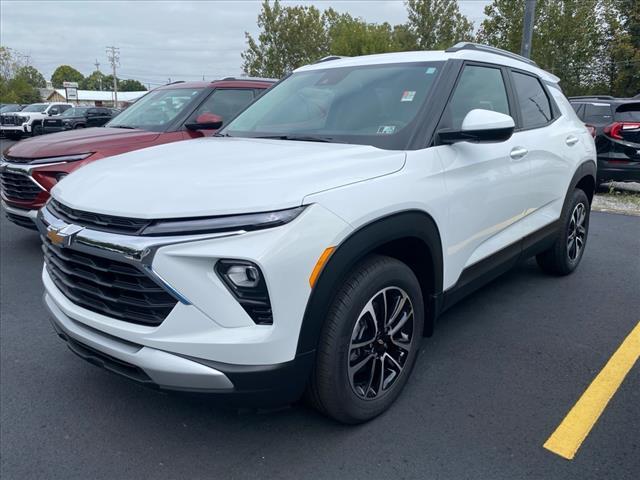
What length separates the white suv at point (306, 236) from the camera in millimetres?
1933

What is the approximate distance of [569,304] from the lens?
13.6 feet

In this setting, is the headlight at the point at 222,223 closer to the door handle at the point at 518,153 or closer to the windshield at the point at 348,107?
the windshield at the point at 348,107

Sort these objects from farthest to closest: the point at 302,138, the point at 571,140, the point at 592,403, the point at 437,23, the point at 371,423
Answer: the point at 437,23 < the point at 571,140 < the point at 302,138 < the point at 592,403 < the point at 371,423

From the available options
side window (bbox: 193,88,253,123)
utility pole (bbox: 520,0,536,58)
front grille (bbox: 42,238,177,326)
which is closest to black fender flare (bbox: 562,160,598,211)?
front grille (bbox: 42,238,177,326)

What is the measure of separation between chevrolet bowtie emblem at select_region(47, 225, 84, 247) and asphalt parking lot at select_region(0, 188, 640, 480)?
2.67 feet

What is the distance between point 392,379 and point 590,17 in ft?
91.5

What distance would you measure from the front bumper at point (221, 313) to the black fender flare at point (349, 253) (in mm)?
43

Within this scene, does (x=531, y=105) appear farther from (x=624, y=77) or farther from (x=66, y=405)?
(x=624, y=77)

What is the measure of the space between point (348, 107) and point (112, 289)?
1745 mm

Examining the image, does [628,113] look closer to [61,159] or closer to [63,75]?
[61,159]

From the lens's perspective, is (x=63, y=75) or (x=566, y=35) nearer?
(x=566, y=35)

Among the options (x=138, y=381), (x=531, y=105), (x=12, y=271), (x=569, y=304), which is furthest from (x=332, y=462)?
(x=12, y=271)

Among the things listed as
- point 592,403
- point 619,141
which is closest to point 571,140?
point 592,403

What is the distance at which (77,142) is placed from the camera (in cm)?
507
